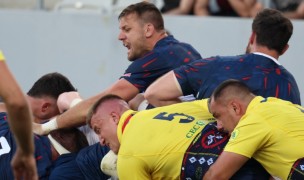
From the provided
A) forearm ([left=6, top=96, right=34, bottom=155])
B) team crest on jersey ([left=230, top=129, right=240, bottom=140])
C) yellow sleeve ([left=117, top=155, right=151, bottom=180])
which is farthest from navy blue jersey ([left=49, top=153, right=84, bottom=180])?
forearm ([left=6, top=96, right=34, bottom=155])

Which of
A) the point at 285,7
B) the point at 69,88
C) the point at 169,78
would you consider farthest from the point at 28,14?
the point at 169,78

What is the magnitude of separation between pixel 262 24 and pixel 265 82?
0.37 meters

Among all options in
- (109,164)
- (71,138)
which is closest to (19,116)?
(109,164)

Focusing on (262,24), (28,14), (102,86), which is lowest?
(102,86)

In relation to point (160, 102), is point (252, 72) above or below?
above

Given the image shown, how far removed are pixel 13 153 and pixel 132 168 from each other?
1.06 m

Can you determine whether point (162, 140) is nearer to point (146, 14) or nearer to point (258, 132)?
point (258, 132)

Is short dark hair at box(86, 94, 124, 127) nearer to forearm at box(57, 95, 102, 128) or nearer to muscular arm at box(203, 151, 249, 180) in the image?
forearm at box(57, 95, 102, 128)

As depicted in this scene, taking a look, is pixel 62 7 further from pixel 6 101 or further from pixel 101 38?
pixel 6 101

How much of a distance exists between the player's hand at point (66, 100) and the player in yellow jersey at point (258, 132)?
1.28m

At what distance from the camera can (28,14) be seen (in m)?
11.2

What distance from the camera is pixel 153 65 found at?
639 cm

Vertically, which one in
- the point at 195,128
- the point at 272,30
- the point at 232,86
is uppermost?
the point at 272,30

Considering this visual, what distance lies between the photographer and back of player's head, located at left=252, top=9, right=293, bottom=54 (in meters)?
5.88
